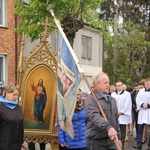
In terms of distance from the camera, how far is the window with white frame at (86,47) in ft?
90.5

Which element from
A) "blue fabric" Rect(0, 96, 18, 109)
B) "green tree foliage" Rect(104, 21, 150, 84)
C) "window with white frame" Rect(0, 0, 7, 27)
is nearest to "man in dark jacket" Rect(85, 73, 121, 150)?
"blue fabric" Rect(0, 96, 18, 109)

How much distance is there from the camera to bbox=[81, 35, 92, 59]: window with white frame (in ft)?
90.5

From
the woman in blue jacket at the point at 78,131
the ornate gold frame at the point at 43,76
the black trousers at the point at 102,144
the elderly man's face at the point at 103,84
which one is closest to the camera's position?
the elderly man's face at the point at 103,84

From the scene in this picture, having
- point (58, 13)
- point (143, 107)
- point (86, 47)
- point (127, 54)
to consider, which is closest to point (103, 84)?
point (143, 107)

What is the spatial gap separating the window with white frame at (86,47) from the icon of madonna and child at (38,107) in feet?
62.6

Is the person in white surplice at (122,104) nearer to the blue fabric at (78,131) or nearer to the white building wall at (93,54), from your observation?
the blue fabric at (78,131)

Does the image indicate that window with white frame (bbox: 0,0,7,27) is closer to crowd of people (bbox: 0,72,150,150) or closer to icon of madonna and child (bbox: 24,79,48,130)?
icon of madonna and child (bbox: 24,79,48,130)

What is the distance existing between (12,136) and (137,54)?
26458mm

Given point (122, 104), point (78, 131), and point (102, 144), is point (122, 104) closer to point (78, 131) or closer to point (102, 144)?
point (78, 131)

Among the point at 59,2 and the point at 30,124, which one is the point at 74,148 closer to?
the point at 30,124

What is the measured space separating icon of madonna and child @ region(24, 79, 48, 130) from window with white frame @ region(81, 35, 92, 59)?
1908 centimetres

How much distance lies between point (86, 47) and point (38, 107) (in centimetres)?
1980

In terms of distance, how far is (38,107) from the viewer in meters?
8.42

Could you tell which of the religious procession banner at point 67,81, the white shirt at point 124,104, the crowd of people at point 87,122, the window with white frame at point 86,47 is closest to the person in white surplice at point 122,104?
the white shirt at point 124,104
